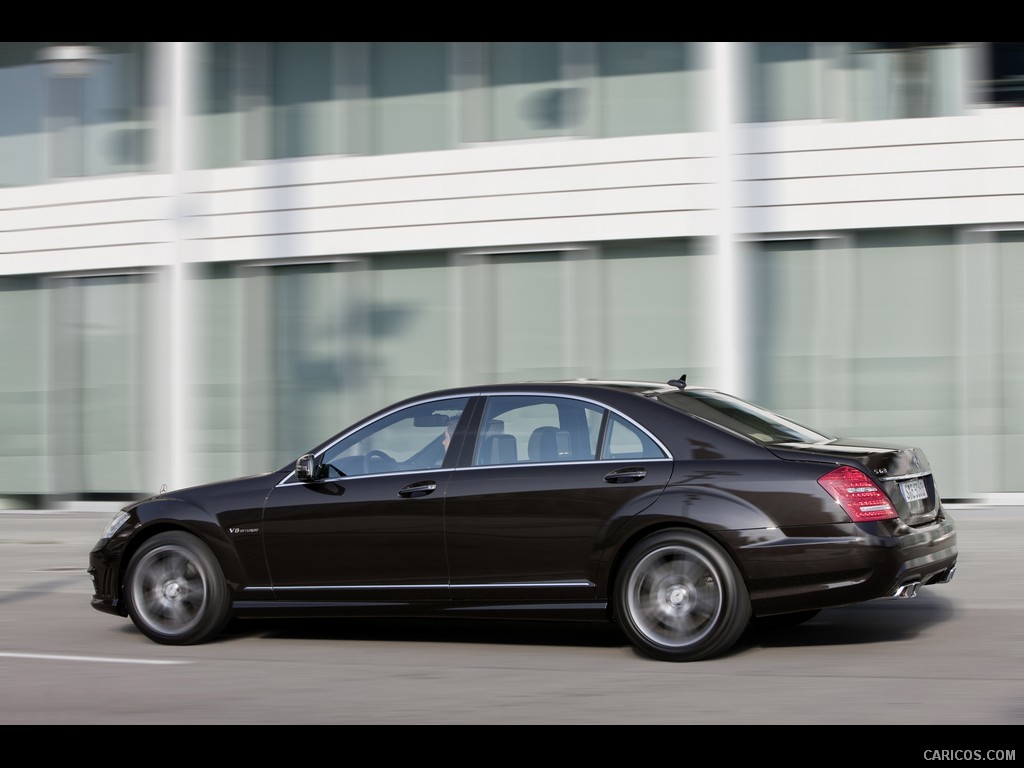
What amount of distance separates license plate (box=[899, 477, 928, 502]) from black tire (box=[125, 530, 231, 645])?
383 centimetres

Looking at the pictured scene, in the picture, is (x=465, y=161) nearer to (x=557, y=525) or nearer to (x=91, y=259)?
(x=91, y=259)

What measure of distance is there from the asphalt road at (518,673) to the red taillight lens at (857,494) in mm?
768

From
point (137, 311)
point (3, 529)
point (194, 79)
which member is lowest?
point (3, 529)

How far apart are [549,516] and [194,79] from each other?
12292 mm

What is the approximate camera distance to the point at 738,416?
7832mm

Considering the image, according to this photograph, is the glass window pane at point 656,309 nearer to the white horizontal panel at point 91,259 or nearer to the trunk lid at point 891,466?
the white horizontal panel at point 91,259

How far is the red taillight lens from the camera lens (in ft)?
23.0

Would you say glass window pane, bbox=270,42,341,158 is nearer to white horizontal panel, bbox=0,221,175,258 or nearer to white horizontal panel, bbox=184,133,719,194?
white horizontal panel, bbox=184,133,719,194

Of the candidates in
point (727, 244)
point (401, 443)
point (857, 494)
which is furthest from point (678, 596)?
point (727, 244)

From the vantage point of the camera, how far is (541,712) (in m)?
6.16

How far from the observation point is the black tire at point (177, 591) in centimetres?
824

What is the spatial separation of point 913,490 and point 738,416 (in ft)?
3.32

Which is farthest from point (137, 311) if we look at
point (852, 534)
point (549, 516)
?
point (852, 534)
